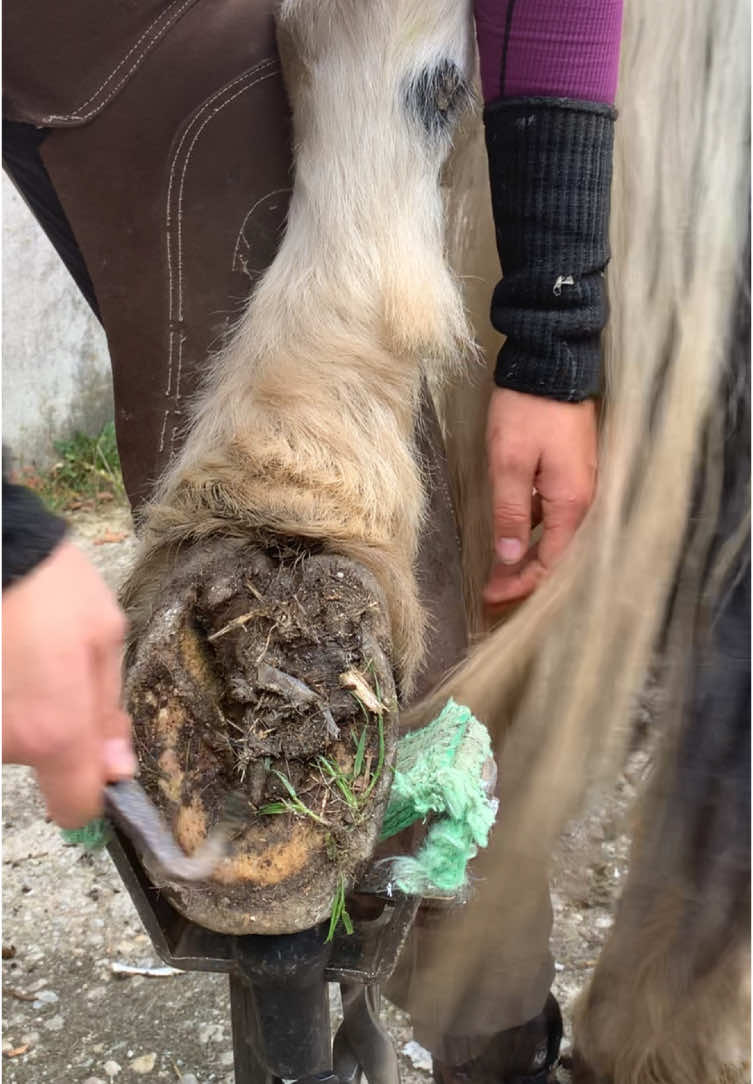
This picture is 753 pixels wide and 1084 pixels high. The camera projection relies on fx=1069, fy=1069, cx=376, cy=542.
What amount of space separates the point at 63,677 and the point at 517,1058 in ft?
2.49

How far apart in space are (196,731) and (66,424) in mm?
2515

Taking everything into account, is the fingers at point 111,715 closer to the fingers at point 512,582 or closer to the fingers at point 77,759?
the fingers at point 77,759

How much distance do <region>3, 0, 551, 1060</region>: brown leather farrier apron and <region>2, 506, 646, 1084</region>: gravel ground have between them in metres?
0.23

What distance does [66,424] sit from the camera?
3.00m

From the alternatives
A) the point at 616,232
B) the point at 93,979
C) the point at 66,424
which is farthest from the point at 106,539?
the point at 616,232

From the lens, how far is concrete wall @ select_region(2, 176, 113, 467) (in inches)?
107

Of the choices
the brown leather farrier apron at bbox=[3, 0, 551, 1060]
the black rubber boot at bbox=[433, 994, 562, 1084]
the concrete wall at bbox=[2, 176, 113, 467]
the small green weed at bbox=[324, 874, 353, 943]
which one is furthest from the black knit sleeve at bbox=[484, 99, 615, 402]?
the concrete wall at bbox=[2, 176, 113, 467]

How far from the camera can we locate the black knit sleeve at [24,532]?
0.51m

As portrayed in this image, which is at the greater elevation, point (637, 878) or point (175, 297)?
point (175, 297)

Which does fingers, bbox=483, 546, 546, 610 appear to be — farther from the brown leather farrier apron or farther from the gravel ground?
the gravel ground

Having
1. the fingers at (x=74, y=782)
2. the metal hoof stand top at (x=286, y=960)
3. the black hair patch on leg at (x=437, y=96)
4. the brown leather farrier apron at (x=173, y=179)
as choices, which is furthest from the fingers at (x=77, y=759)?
the black hair patch on leg at (x=437, y=96)

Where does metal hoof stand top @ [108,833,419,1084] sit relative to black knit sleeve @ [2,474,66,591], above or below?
below

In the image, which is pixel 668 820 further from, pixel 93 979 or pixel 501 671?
pixel 93 979

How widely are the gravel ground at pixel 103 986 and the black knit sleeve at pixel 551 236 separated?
0.45 metres
